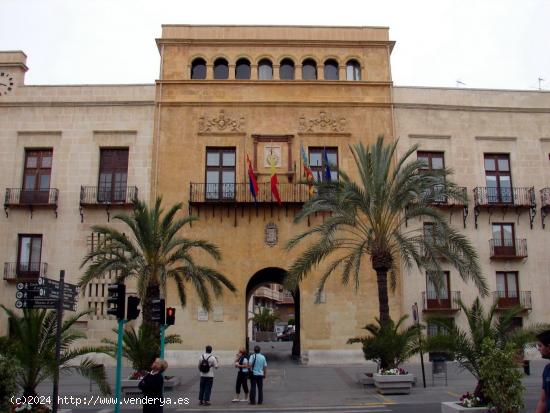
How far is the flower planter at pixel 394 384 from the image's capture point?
17438 millimetres

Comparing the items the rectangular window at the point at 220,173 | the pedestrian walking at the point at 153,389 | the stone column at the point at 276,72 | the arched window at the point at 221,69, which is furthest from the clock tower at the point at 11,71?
the pedestrian walking at the point at 153,389

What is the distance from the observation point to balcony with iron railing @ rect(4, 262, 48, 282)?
2744 cm

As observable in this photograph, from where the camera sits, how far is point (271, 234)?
92.5 feet

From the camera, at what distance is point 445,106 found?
30188mm

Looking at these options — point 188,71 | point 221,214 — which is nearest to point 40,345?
point 221,214

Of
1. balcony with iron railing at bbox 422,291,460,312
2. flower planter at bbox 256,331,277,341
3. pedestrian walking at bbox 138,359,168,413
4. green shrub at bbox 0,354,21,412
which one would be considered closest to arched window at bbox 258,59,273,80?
balcony with iron railing at bbox 422,291,460,312

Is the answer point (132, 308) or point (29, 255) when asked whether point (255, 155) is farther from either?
point (132, 308)

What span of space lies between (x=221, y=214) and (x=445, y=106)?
13.3m

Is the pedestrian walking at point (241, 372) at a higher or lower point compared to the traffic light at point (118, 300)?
lower

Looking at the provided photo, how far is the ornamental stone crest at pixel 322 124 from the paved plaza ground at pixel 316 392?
11991 millimetres

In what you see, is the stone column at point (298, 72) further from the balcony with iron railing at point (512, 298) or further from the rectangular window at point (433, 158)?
the balcony with iron railing at point (512, 298)

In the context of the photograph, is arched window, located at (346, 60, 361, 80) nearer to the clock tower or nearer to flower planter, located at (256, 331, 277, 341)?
the clock tower

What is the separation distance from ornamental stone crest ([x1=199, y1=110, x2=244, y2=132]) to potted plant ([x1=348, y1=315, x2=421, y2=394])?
14063 millimetres

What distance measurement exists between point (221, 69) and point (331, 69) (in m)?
6.03
